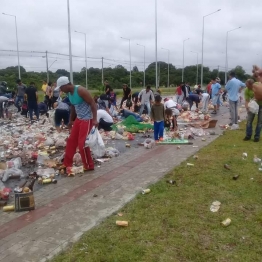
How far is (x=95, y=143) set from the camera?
292 inches

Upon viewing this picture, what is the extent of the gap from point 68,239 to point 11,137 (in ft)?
25.1

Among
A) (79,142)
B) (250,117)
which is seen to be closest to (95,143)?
(79,142)

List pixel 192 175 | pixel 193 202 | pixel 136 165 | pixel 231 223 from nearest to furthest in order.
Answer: pixel 231 223, pixel 193 202, pixel 192 175, pixel 136 165

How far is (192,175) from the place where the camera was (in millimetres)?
6227

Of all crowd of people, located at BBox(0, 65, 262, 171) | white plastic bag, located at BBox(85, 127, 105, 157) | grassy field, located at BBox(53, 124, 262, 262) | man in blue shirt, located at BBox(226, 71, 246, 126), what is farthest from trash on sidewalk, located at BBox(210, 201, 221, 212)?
man in blue shirt, located at BBox(226, 71, 246, 126)

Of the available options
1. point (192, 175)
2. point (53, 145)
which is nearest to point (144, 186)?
point (192, 175)

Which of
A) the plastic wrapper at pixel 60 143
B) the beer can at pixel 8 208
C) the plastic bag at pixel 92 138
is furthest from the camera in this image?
the plastic wrapper at pixel 60 143

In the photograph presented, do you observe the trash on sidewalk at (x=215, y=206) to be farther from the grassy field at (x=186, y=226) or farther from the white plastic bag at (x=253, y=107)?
the white plastic bag at (x=253, y=107)

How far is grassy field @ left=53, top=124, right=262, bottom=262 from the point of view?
348 centimetres

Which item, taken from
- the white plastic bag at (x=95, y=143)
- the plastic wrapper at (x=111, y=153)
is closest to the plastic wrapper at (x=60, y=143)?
the plastic wrapper at (x=111, y=153)

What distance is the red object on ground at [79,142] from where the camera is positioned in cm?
659

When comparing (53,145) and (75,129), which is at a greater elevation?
(75,129)

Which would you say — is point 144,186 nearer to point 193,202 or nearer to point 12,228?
point 193,202

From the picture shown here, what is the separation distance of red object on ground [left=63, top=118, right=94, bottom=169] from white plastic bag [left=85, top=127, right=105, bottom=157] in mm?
240
